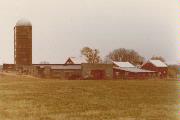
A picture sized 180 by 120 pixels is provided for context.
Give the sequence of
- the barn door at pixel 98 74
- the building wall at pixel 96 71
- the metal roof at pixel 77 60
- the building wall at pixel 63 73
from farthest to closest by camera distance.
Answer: the metal roof at pixel 77 60 → the barn door at pixel 98 74 → the building wall at pixel 63 73 → the building wall at pixel 96 71

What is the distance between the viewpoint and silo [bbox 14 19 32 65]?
7575 centimetres

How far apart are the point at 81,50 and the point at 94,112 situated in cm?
9360

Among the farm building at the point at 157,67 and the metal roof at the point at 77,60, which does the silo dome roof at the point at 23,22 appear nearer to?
the metal roof at the point at 77,60

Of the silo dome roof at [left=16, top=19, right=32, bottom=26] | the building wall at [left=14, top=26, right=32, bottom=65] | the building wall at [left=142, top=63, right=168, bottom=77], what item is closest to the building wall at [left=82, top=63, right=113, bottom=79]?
the building wall at [left=14, top=26, right=32, bottom=65]

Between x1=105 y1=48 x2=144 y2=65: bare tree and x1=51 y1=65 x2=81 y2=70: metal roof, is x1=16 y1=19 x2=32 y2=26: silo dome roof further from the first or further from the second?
x1=105 y1=48 x2=144 y2=65: bare tree

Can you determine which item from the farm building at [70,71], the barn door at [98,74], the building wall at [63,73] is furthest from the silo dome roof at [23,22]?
the barn door at [98,74]

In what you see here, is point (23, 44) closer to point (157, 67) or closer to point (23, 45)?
point (23, 45)

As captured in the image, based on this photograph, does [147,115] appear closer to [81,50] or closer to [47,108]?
[47,108]

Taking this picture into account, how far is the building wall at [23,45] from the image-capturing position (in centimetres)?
7575

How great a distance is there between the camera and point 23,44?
248ft

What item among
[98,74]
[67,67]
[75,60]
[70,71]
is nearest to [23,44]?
[67,67]

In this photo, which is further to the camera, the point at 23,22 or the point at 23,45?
the point at 23,22

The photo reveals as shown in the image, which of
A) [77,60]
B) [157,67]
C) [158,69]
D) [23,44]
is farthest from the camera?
[158,69]

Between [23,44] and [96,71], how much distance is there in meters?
18.5
